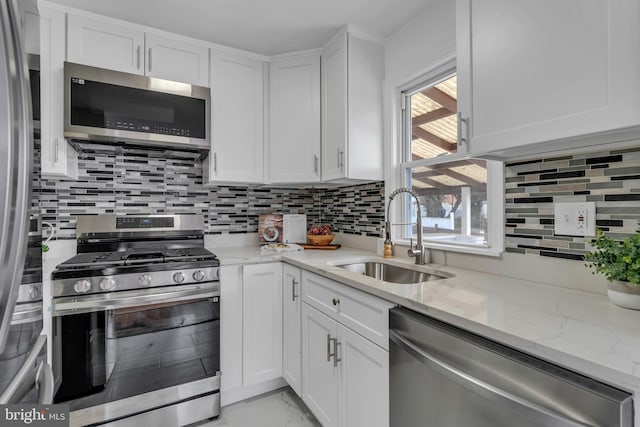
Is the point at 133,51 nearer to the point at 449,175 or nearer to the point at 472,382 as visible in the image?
the point at 449,175

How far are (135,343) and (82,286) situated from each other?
0.40 m

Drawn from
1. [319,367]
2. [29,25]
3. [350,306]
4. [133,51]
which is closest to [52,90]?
[133,51]

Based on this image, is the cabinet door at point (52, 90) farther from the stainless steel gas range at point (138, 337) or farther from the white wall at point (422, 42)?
Answer: the white wall at point (422, 42)

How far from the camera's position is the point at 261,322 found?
2.06 m

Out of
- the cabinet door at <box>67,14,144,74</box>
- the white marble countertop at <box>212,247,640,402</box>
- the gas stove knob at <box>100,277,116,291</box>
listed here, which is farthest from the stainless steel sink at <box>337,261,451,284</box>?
the cabinet door at <box>67,14,144,74</box>

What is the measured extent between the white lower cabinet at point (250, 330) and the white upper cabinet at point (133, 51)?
4.42 ft

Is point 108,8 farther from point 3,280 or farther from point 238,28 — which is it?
point 3,280

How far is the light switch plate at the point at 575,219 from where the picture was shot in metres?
1.18

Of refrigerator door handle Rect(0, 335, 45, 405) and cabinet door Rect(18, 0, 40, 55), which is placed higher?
cabinet door Rect(18, 0, 40, 55)

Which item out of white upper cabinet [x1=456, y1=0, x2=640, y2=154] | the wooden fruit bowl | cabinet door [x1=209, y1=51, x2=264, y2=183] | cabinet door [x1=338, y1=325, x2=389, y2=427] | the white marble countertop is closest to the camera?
the white marble countertop

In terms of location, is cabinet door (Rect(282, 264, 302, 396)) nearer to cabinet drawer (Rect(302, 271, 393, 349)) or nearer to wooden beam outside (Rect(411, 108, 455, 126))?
cabinet drawer (Rect(302, 271, 393, 349))

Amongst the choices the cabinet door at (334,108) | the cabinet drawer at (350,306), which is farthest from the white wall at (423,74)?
the cabinet drawer at (350,306)

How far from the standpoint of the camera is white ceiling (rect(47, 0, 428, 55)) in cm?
181

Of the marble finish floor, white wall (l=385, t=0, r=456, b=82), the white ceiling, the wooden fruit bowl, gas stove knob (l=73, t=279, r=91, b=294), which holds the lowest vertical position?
the marble finish floor
